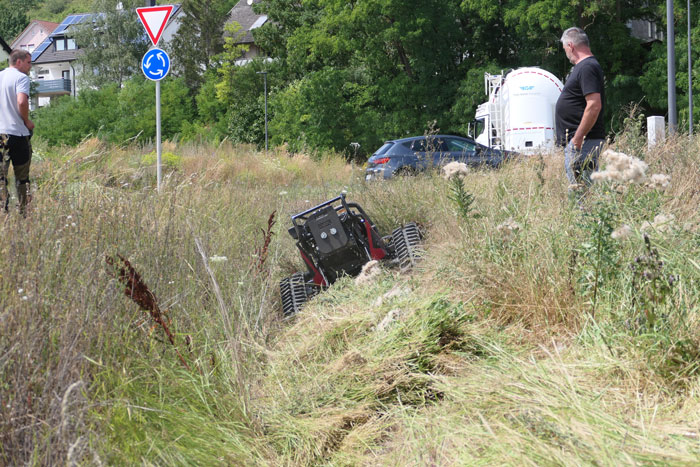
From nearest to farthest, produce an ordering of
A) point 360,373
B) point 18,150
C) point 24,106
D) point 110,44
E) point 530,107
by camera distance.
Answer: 1. point 360,373
2. point 24,106
3. point 18,150
4. point 530,107
5. point 110,44

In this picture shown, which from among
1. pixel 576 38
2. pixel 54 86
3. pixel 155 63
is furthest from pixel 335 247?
pixel 54 86

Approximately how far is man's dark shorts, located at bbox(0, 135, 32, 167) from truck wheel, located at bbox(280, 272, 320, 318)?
11.0 ft

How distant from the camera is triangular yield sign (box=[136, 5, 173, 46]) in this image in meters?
10.6

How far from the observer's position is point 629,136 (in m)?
6.04

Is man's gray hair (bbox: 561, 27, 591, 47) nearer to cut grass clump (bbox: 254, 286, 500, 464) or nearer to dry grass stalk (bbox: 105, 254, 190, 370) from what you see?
cut grass clump (bbox: 254, 286, 500, 464)

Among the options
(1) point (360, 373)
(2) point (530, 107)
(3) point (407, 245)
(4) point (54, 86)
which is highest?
(4) point (54, 86)

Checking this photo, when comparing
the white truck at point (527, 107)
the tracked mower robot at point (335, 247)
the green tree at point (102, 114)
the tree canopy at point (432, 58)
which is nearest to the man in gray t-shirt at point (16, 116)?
the tracked mower robot at point (335, 247)

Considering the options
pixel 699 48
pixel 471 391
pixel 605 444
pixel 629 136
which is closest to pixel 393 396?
pixel 471 391

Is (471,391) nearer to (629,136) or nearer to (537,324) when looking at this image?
(537,324)

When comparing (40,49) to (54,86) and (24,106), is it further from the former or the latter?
(24,106)

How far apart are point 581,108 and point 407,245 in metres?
1.85

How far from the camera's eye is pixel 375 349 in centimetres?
363

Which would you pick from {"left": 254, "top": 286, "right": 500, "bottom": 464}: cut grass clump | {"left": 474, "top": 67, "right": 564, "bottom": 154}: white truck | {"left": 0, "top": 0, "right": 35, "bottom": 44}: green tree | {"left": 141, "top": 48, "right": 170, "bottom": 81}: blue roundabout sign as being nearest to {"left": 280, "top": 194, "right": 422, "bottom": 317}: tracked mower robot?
{"left": 254, "top": 286, "right": 500, "bottom": 464}: cut grass clump

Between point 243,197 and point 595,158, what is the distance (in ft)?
12.5
